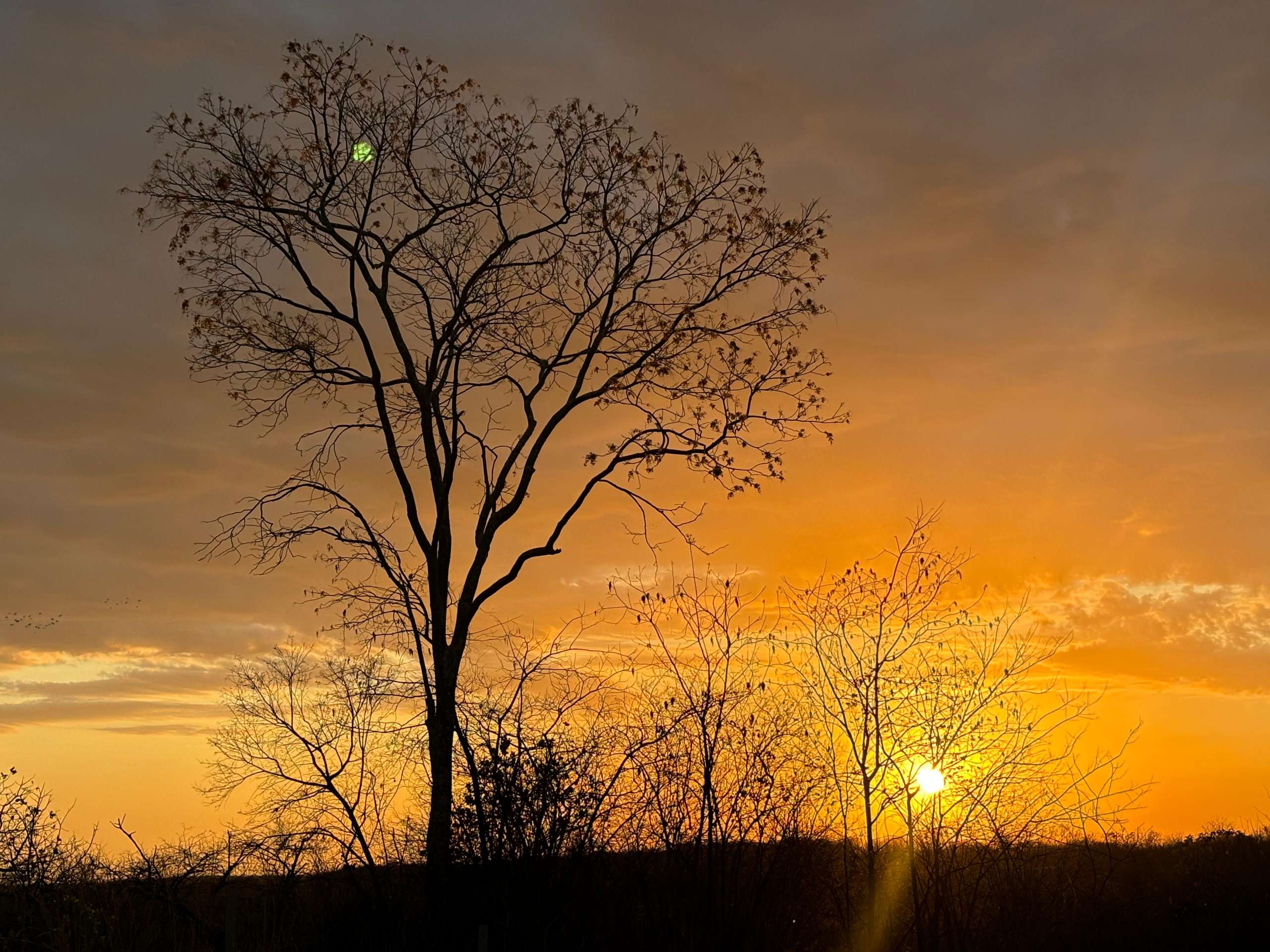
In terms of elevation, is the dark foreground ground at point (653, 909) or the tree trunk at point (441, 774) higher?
the tree trunk at point (441, 774)

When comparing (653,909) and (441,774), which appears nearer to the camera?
(653,909)

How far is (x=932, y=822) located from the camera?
36.4ft

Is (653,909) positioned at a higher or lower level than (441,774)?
lower

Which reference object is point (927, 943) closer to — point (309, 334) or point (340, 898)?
point (340, 898)

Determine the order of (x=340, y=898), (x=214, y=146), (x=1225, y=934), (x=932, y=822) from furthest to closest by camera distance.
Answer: (x=214, y=146) → (x=1225, y=934) → (x=340, y=898) → (x=932, y=822)

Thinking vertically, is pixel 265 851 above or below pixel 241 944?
above

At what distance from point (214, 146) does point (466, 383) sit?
14.6 ft

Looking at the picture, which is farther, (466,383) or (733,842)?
(466,383)

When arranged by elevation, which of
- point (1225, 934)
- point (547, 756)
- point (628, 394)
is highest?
point (628, 394)

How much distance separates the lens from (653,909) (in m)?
10.7

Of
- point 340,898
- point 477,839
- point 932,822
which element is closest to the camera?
point 477,839

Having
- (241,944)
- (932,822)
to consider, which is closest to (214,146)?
(241,944)

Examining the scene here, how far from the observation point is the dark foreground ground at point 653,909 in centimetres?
1046

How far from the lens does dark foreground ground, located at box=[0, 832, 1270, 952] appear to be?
34.3 feet
